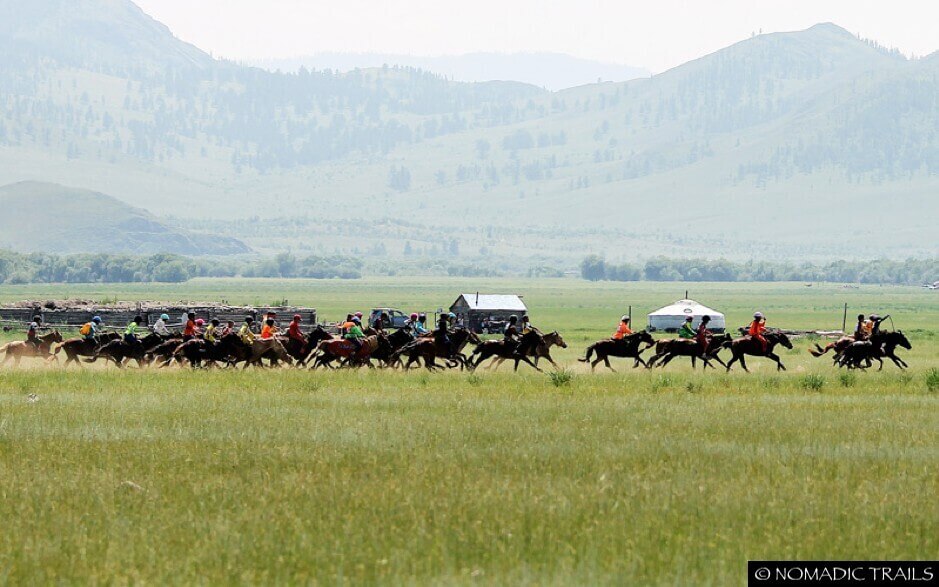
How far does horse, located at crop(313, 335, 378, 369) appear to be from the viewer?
38.8 m

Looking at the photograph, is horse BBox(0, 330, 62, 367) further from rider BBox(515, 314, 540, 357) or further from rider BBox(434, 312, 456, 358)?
rider BBox(515, 314, 540, 357)

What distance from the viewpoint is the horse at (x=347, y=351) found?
38.8 m

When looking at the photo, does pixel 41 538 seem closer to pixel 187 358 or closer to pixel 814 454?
pixel 814 454

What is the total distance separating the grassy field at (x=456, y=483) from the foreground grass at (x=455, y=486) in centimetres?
5

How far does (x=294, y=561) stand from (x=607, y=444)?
8.63m

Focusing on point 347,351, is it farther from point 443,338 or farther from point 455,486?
point 455,486

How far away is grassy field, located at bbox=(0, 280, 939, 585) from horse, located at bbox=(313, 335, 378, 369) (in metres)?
7.02

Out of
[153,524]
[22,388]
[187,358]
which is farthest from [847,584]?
[187,358]

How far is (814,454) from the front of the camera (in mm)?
20562

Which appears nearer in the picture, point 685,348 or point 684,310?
point 685,348

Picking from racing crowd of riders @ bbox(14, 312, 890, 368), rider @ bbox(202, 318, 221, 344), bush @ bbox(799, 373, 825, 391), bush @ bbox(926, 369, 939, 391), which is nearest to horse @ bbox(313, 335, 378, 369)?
racing crowd of riders @ bbox(14, 312, 890, 368)

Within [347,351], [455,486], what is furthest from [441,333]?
[455,486]

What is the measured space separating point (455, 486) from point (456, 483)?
0.67 feet

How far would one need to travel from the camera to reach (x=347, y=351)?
38969mm
